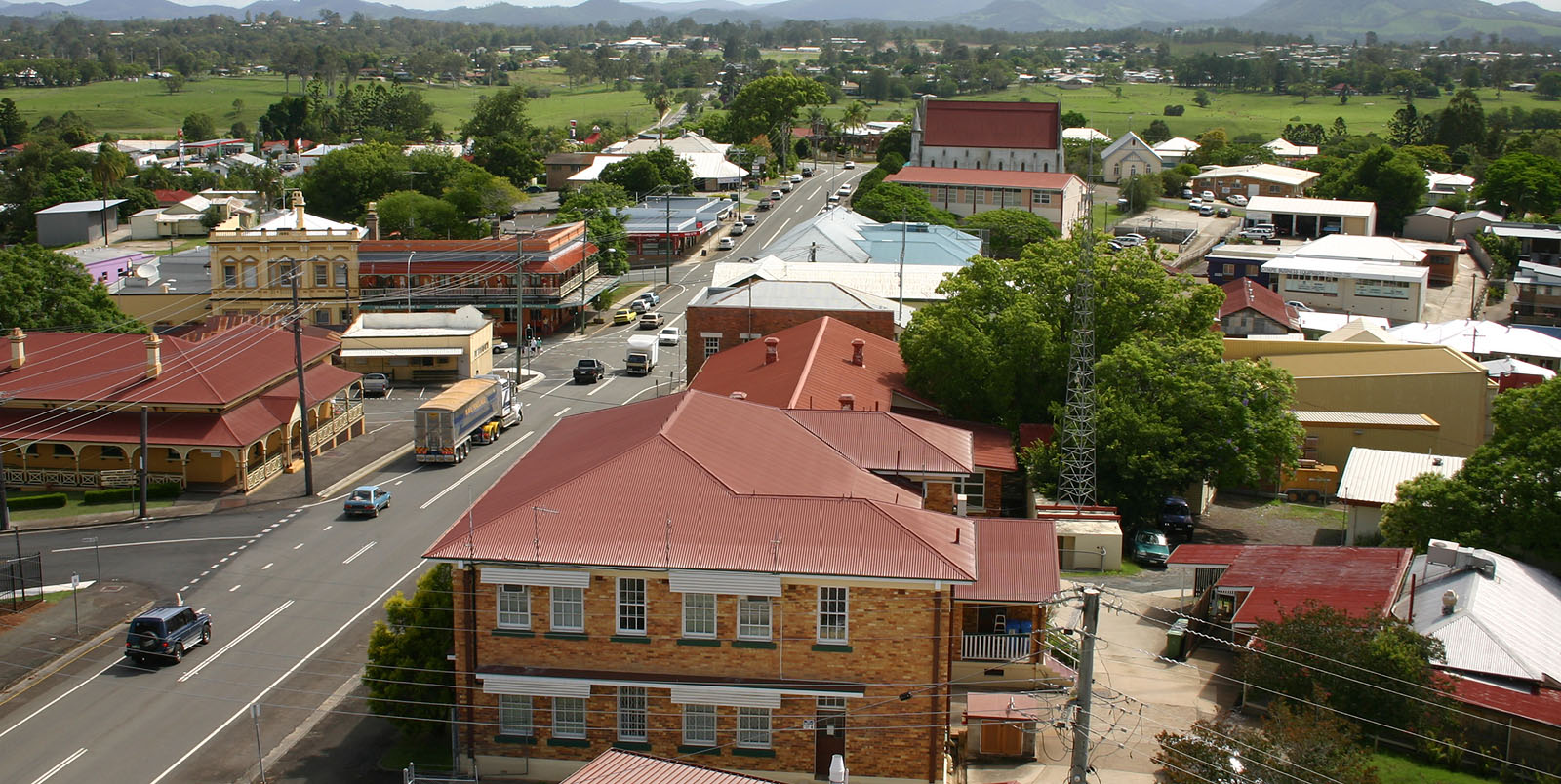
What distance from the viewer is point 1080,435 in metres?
49.3

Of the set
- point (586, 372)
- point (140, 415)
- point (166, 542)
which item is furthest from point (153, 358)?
point (586, 372)

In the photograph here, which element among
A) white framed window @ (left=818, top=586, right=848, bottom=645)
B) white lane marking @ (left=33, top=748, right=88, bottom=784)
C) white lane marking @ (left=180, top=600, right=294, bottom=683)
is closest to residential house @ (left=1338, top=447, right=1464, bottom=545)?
white framed window @ (left=818, top=586, right=848, bottom=645)

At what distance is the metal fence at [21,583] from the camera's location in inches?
1742

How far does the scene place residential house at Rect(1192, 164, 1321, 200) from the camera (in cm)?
15712

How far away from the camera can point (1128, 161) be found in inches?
6836

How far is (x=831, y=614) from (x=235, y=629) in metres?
21.2

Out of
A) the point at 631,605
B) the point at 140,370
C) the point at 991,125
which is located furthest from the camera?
the point at 991,125

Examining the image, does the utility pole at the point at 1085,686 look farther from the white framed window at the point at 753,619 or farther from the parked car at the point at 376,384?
the parked car at the point at 376,384

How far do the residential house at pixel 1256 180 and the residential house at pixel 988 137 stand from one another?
21.8 meters

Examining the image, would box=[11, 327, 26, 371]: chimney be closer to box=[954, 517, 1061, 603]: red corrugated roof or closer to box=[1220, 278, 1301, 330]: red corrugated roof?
box=[954, 517, 1061, 603]: red corrugated roof

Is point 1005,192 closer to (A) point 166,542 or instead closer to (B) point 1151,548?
(B) point 1151,548

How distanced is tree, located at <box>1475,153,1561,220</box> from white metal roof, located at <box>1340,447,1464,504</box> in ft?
335

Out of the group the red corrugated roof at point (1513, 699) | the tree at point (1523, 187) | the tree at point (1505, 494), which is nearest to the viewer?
the red corrugated roof at point (1513, 699)

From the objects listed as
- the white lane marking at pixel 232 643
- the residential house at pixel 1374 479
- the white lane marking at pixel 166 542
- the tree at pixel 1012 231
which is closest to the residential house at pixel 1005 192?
the tree at pixel 1012 231
